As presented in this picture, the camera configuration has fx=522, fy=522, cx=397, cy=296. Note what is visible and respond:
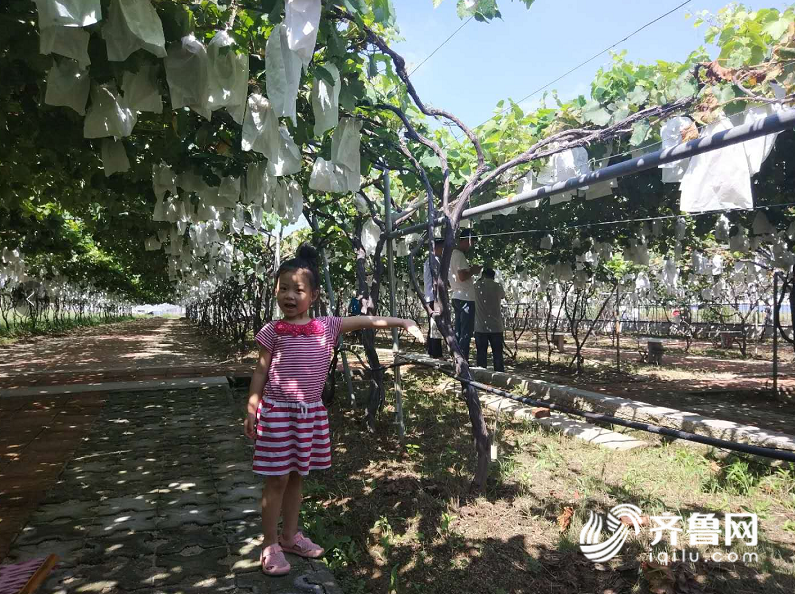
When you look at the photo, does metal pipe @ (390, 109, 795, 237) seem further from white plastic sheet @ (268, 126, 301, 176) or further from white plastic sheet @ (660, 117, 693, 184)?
white plastic sheet @ (268, 126, 301, 176)

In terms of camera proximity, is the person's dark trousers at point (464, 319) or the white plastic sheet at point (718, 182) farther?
the person's dark trousers at point (464, 319)

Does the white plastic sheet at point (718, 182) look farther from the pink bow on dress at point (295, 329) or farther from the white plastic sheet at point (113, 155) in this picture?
the white plastic sheet at point (113, 155)

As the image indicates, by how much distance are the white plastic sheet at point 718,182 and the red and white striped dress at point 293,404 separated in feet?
6.45

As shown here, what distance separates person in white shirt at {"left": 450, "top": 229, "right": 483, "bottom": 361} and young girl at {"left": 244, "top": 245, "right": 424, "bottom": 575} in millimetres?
3376

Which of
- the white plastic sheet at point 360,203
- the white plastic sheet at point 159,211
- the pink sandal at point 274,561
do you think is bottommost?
the pink sandal at point 274,561

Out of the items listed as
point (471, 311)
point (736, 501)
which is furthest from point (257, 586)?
point (471, 311)

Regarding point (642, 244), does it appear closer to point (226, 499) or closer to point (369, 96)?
point (369, 96)

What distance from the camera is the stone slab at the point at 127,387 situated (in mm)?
6230

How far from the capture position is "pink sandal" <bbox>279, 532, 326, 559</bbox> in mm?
2311

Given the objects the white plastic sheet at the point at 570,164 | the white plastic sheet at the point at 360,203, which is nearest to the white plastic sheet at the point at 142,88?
the white plastic sheet at the point at 360,203

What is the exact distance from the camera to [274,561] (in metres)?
2.16

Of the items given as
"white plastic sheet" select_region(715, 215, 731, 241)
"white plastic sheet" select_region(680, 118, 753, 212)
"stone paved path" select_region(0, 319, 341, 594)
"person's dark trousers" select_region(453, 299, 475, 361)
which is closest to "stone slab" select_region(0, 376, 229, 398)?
"stone paved path" select_region(0, 319, 341, 594)

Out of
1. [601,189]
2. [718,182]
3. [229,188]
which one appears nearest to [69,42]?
[229,188]

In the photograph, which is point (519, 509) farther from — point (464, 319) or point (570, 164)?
point (464, 319)
